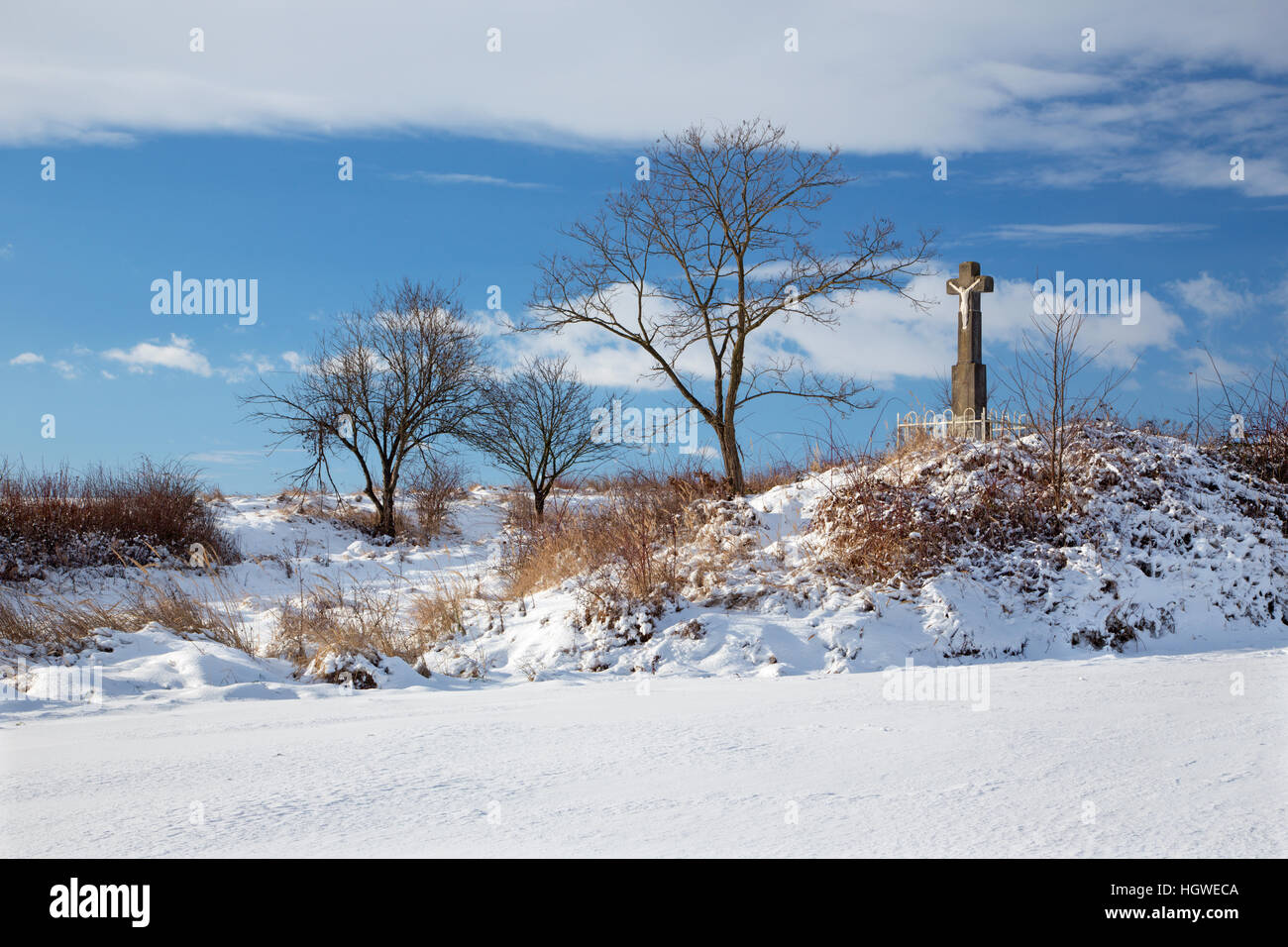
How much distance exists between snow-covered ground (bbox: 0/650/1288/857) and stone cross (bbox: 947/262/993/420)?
1047 cm

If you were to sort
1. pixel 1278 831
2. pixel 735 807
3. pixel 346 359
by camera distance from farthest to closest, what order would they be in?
pixel 346 359
pixel 735 807
pixel 1278 831

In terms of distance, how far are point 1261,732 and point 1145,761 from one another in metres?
1.02

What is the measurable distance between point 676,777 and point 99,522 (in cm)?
1709

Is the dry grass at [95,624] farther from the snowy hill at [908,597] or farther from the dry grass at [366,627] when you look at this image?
the dry grass at [366,627]

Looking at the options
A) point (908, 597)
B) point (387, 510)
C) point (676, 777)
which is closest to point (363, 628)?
point (908, 597)

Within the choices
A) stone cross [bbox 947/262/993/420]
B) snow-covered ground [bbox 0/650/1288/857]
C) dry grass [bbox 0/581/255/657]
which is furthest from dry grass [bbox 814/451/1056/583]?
dry grass [bbox 0/581/255/657]

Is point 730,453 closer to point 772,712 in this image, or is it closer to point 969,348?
point 969,348

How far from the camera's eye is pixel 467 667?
8141 mm

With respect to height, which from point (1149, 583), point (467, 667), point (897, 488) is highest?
point (897, 488)

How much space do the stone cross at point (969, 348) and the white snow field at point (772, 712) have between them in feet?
14.1

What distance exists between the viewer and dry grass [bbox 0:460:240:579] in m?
15.8

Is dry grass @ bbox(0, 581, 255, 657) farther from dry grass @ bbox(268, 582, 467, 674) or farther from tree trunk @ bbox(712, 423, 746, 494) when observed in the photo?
tree trunk @ bbox(712, 423, 746, 494)
